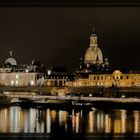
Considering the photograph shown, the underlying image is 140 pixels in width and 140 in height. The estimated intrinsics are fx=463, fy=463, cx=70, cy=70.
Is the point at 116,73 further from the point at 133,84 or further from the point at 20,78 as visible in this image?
the point at 20,78

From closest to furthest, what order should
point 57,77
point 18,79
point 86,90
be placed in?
point 86,90 → point 57,77 → point 18,79

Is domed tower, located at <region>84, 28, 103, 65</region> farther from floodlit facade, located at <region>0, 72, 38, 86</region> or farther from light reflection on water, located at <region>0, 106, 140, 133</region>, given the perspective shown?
light reflection on water, located at <region>0, 106, 140, 133</region>

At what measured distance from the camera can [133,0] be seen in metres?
1.58

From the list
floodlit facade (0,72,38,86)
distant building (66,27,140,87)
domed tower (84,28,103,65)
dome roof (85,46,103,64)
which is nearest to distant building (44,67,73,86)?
distant building (66,27,140,87)

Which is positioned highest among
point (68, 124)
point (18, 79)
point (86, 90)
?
point (18, 79)

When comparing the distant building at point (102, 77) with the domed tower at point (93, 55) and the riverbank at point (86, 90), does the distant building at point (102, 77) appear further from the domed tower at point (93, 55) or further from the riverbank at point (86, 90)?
the domed tower at point (93, 55)

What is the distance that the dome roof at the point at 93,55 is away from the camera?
19.2m

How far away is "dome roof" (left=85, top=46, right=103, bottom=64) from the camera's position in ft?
62.9

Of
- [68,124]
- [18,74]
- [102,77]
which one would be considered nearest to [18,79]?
[18,74]

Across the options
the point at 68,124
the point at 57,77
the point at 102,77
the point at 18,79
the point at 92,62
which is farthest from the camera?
the point at 92,62

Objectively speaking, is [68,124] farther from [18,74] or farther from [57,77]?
[18,74]

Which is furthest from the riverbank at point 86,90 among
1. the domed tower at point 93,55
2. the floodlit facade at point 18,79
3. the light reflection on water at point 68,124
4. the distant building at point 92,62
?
the light reflection on water at point 68,124

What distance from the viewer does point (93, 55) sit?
19.7 meters

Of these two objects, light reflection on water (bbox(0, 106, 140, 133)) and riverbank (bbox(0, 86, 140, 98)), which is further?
riverbank (bbox(0, 86, 140, 98))
